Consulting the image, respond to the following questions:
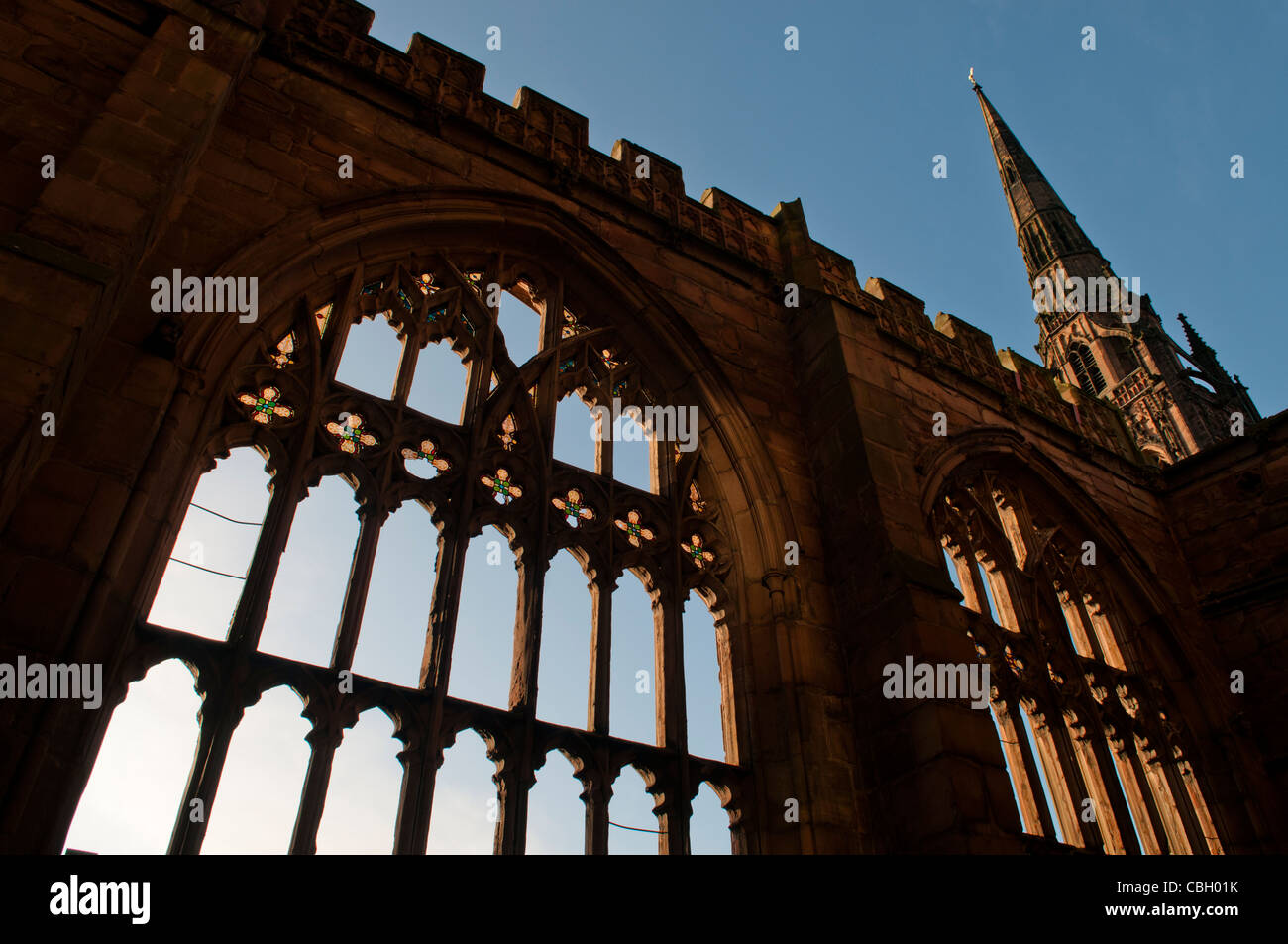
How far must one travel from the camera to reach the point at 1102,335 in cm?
3666

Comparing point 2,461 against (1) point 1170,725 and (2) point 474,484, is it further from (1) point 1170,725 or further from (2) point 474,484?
(1) point 1170,725

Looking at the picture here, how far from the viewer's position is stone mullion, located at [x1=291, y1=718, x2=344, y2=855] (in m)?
4.51

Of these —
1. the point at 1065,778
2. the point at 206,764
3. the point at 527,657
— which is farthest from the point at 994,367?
the point at 206,764

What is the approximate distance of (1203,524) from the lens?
436 inches

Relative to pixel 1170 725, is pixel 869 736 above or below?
below

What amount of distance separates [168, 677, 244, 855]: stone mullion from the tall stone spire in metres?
30.9

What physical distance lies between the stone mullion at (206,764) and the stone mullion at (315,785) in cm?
40

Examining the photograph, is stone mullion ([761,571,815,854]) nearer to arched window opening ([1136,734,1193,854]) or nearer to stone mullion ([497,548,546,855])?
stone mullion ([497,548,546,855])

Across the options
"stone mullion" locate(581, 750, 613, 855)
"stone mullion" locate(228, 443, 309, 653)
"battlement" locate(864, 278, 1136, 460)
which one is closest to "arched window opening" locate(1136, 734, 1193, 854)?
"battlement" locate(864, 278, 1136, 460)

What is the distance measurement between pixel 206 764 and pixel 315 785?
512 millimetres

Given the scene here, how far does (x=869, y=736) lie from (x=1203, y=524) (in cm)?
710

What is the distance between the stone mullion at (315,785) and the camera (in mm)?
4512
